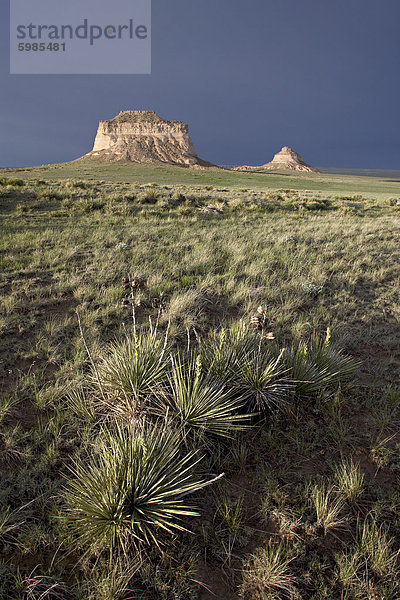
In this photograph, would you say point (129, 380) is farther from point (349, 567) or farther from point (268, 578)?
point (349, 567)

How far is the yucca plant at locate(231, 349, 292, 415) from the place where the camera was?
10.1 ft

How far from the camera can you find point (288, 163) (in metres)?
152

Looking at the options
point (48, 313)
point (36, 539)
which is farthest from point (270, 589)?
point (48, 313)

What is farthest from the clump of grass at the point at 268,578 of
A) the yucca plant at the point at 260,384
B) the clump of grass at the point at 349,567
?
the yucca plant at the point at 260,384

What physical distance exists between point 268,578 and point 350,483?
93 cm

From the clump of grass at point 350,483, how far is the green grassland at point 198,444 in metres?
0.02

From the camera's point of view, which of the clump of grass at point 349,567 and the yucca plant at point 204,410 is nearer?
the clump of grass at point 349,567

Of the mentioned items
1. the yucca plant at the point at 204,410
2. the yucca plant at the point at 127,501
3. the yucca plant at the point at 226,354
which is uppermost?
the yucca plant at the point at 226,354

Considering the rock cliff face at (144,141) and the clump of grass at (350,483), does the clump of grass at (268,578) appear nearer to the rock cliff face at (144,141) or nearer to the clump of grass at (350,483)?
the clump of grass at (350,483)

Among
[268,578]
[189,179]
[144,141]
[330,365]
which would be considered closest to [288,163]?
[144,141]

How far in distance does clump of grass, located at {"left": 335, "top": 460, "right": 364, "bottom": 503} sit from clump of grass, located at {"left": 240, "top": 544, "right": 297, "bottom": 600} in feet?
2.33

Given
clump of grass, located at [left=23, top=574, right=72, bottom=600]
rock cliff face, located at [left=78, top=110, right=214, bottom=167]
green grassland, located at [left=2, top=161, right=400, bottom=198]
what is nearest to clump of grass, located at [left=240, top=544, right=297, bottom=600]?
clump of grass, located at [left=23, top=574, right=72, bottom=600]

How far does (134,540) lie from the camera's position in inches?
79.4

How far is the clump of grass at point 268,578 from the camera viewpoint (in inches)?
72.1
